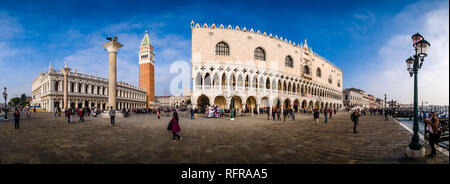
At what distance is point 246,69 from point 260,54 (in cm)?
558

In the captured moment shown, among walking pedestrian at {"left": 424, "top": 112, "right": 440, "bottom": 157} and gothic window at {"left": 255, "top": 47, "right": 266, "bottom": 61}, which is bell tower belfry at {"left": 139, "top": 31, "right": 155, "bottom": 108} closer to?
gothic window at {"left": 255, "top": 47, "right": 266, "bottom": 61}

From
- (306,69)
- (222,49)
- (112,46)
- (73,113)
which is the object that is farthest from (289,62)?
(73,113)

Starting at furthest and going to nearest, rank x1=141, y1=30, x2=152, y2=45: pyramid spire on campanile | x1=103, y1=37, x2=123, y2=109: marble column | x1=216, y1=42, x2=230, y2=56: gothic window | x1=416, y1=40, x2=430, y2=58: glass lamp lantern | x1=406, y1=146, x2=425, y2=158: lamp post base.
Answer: x1=141, y1=30, x2=152, y2=45: pyramid spire on campanile
x1=216, y1=42, x2=230, y2=56: gothic window
x1=103, y1=37, x2=123, y2=109: marble column
x1=416, y1=40, x2=430, y2=58: glass lamp lantern
x1=406, y1=146, x2=425, y2=158: lamp post base

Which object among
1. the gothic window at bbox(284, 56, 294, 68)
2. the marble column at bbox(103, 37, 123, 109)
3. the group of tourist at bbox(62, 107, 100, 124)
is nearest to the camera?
the group of tourist at bbox(62, 107, 100, 124)

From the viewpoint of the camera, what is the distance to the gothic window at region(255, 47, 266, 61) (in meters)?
35.8

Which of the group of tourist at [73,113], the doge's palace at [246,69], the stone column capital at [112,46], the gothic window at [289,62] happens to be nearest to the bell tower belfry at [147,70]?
the doge's palace at [246,69]

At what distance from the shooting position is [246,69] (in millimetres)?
33000

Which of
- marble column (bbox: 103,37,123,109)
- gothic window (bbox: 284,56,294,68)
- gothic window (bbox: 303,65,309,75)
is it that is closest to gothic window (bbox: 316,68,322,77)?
gothic window (bbox: 303,65,309,75)

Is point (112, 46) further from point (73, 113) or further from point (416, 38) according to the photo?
point (416, 38)

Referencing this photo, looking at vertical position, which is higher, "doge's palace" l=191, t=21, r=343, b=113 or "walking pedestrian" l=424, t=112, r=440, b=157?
"doge's palace" l=191, t=21, r=343, b=113

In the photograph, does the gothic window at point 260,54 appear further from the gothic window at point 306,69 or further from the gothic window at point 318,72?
the gothic window at point 318,72

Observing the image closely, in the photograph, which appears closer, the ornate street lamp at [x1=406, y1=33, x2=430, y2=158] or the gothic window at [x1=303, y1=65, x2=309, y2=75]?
the ornate street lamp at [x1=406, y1=33, x2=430, y2=158]
